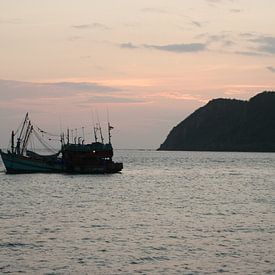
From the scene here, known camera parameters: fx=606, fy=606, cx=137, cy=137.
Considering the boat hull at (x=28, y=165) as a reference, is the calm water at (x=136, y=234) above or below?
below

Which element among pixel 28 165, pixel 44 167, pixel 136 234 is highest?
pixel 28 165

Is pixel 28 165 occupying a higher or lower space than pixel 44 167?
higher

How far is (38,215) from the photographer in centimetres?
5538

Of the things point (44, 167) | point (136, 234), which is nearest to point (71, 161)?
point (44, 167)

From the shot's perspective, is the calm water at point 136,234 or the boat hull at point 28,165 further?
the boat hull at point 28,165

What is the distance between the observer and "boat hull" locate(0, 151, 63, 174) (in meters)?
121

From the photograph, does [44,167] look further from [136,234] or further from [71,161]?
[136,234]

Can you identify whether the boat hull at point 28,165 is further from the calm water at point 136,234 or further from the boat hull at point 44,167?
the calm water at point 136,234

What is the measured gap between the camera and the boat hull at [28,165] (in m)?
121

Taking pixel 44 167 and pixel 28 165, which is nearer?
pixel 28 165

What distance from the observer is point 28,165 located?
4783 inches

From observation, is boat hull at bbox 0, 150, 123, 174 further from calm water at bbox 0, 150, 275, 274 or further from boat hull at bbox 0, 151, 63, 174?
calm water at bbox 0, 150, 275, 274

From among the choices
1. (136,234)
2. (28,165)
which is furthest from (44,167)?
(136,234)

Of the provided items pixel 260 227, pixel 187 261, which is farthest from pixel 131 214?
pixel 187 261
